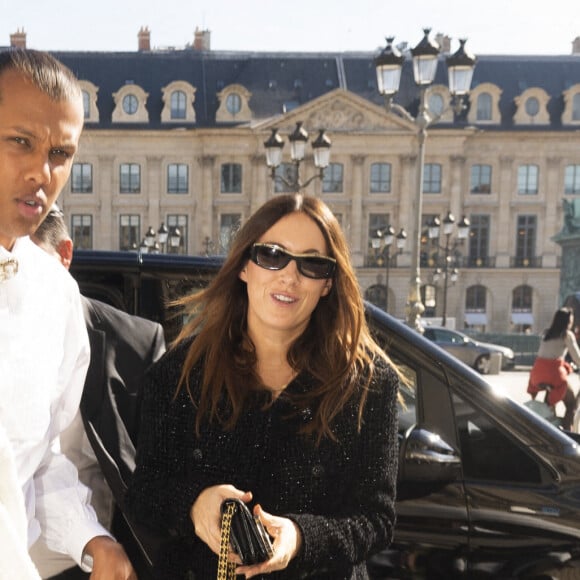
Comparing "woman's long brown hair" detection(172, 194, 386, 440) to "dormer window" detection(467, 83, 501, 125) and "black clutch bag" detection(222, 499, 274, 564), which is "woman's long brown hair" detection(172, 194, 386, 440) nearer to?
"black clutch bag" detection(222, 499, 274, 564)

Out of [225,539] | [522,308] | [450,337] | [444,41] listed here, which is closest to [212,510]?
[225,539]

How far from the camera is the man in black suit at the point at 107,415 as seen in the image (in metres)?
1.84

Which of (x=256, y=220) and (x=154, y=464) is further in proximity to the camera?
(x=256, y=220)

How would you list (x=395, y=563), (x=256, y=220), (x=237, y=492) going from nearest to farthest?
1. (x=237, y=492)
2. (x=256, y=220)
3. (x=395, y=563)

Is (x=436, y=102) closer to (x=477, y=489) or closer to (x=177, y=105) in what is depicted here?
(x=177, y=105)

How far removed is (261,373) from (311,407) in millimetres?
168

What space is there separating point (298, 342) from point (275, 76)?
47455 millimetres

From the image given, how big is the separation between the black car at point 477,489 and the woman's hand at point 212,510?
1.02 metres

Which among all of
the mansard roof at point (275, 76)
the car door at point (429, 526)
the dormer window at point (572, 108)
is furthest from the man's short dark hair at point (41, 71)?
the dormer window at point (572, 108)

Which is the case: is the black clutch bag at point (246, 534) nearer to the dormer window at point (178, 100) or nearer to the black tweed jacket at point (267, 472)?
the black tweed jacket at point (267, 472)

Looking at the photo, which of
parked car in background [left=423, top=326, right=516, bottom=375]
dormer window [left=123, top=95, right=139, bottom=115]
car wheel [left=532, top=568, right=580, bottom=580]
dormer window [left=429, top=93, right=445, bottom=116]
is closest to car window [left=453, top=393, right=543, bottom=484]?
car wheel [left=532, top=568, right=580, bottom=580]

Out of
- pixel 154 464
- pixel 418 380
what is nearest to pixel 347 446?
pixel 154 464

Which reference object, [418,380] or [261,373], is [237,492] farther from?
[418,380]

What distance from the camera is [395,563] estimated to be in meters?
2.54
